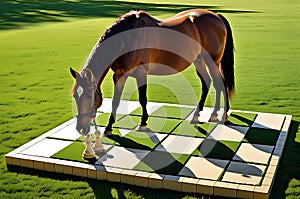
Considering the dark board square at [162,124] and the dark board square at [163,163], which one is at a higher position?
the dark board square at [163,163]

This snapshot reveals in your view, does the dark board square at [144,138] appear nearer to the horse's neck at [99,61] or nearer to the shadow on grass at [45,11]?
the horse's neck at [99,61]

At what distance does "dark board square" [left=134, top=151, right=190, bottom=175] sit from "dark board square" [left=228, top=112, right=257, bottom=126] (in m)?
1.26

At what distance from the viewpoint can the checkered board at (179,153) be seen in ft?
13.2

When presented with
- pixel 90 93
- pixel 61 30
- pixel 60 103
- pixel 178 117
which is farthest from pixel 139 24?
pixel 61 30

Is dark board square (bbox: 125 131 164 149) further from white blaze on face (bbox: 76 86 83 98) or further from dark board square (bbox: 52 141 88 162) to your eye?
white blaze on face (bbox: 76 86 83 98)

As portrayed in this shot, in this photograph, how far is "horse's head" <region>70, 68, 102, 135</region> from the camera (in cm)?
400

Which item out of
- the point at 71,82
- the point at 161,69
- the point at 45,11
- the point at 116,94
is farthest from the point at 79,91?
the point at 45,11

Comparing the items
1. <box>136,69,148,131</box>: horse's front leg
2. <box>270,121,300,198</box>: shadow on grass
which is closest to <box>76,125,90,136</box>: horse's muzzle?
<box>136,69,148,131</box>: horse's front leg

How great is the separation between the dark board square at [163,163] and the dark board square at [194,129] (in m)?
0.64

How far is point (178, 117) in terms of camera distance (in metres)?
5.79

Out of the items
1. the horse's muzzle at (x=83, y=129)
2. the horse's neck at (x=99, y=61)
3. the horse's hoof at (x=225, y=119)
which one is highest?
the horse's neck at (x=99, y=61)

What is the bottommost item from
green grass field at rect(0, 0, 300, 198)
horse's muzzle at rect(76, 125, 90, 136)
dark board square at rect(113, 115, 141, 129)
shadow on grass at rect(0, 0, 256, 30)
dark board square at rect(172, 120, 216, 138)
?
shadow on grass at rect(0, 0, 256, 30)

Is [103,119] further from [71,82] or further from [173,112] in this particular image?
[71,82]

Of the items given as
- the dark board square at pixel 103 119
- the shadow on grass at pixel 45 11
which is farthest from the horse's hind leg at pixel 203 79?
the shadow on grass at pixel 45 11
